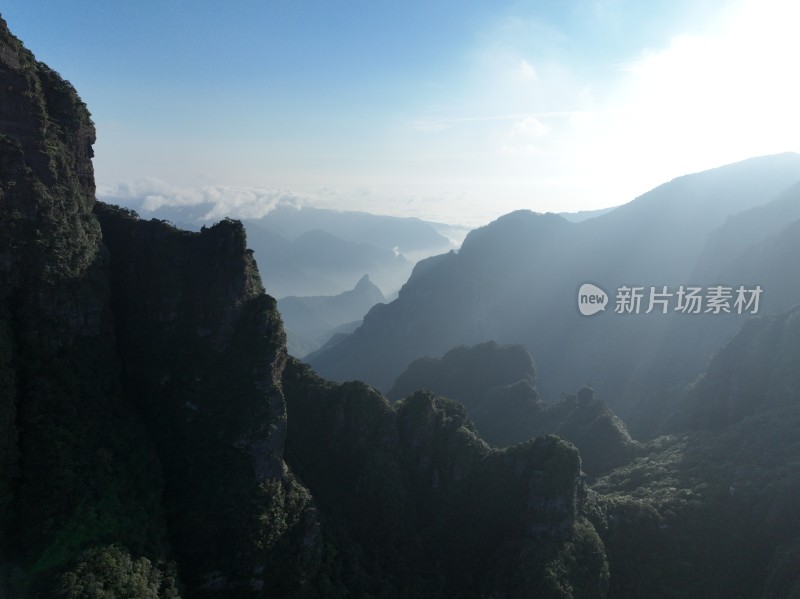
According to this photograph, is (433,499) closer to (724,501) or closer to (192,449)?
(192,449)

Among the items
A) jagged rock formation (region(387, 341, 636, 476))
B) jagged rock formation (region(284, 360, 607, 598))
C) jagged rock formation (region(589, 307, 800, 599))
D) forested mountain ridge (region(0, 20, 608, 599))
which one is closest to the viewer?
forested mountain ridge (region(0, 20, 608, 599))

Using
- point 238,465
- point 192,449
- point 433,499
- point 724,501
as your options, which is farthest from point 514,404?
point 192,449

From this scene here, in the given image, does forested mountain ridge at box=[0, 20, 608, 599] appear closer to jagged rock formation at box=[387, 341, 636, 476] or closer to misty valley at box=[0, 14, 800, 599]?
misty valley at box=[0, 14, 800, 599]

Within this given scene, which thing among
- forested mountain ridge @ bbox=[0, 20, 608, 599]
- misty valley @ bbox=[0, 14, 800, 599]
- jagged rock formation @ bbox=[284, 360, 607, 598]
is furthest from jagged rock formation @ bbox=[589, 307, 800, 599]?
forested mountain ridge @ bbox=[0, 20, 608, 599]

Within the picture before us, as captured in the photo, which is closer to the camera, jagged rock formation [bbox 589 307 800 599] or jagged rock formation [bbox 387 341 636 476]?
jagged rock formation [bbox 589 307 800 599]

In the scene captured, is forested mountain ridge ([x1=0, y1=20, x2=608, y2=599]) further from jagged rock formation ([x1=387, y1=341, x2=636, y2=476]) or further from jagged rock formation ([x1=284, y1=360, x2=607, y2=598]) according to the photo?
jagged rock formation ([x1=387, y1=341, x2=636, y2=476])

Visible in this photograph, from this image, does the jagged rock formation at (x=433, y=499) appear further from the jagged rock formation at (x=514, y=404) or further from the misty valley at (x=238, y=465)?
the jagged rock formation at (x=514, y=404)

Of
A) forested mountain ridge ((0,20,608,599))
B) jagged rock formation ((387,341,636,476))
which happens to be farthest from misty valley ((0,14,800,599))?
jagged rock formation ((387,341,636,476))

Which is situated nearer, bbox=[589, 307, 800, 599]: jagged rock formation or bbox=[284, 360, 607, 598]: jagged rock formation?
bbox=[284, 360, 607, 598]: jagged rock formation

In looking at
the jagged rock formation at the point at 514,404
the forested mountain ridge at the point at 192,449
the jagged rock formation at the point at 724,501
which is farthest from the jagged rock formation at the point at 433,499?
the jagged rock formation at the point at 514,404

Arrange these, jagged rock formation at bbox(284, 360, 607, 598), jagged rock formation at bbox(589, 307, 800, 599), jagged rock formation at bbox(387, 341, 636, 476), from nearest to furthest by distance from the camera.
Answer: jagged rock formation at bbox(284, 360, 607, 598) → jagged rock formation at bbox(589, 307, 800, 599) → jagged rock formation at bbox(387, 341, 636, 476)
